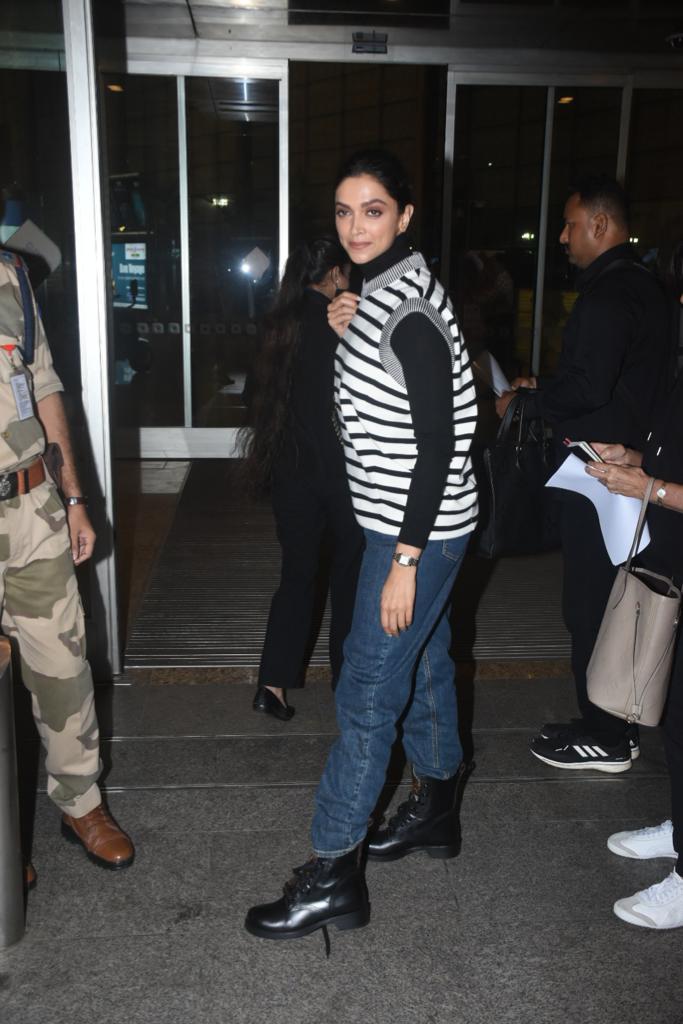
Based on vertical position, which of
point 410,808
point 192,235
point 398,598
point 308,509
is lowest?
point 410,808

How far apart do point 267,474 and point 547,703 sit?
154cm

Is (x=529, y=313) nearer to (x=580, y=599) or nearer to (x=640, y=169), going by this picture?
(x=640, y=169)

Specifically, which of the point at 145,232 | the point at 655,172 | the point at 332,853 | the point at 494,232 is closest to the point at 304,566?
A: the point at 332,853

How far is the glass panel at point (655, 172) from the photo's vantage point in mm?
9109

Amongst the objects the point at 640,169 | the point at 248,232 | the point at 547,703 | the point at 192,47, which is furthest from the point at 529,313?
the point at 547,703

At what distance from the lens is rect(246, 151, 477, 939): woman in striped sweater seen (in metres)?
2.18

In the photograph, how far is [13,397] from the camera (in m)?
2.46

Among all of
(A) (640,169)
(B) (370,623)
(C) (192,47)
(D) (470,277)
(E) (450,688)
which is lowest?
(E) (450,688)

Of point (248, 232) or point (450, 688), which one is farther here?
point (248, 232)

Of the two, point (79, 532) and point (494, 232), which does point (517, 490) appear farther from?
point (494, 232)

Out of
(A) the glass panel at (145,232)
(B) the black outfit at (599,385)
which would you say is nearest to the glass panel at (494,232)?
(A) the glass panel at (145,232)

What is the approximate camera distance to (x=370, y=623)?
2.37 meters

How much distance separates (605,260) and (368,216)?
3.94 ft

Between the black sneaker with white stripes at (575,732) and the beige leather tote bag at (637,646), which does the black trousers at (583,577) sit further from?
the beige leather tote bag at (637,646)
